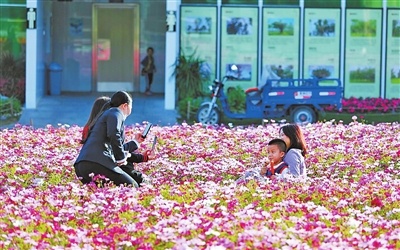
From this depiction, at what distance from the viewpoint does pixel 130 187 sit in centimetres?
975

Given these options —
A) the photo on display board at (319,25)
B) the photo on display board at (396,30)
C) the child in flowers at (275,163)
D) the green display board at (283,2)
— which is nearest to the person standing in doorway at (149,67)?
the green display board at (283,2)

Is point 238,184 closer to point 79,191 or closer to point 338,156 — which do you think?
point 79,191

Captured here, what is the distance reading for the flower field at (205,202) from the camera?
6906 mm

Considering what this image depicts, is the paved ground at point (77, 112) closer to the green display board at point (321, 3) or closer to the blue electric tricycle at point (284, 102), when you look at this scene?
the blue electric tricycle at point (284, 102)

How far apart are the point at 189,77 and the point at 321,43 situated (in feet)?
12.2

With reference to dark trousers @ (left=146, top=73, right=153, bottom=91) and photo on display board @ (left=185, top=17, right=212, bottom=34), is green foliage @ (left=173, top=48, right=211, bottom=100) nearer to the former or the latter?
photo on display board @ (left=185, top=17, right=212, bottom=34)

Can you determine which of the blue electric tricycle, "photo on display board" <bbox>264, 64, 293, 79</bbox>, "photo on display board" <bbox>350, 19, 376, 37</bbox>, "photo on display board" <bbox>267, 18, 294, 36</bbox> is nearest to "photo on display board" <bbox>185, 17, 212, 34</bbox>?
"photo on display board" <bbox>267, 18, 294, 36</bbox>

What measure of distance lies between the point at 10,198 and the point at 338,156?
524 centimetres

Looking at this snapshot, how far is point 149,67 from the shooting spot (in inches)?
1188

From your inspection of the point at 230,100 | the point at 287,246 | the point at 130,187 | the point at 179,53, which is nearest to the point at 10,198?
the point at 130,187

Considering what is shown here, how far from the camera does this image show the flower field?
6906mm

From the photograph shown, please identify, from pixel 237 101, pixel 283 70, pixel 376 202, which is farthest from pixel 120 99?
pixel 283 70

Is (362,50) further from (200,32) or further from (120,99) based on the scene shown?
→ (120,99)

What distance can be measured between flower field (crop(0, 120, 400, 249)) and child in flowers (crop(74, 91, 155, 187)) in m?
0.20
